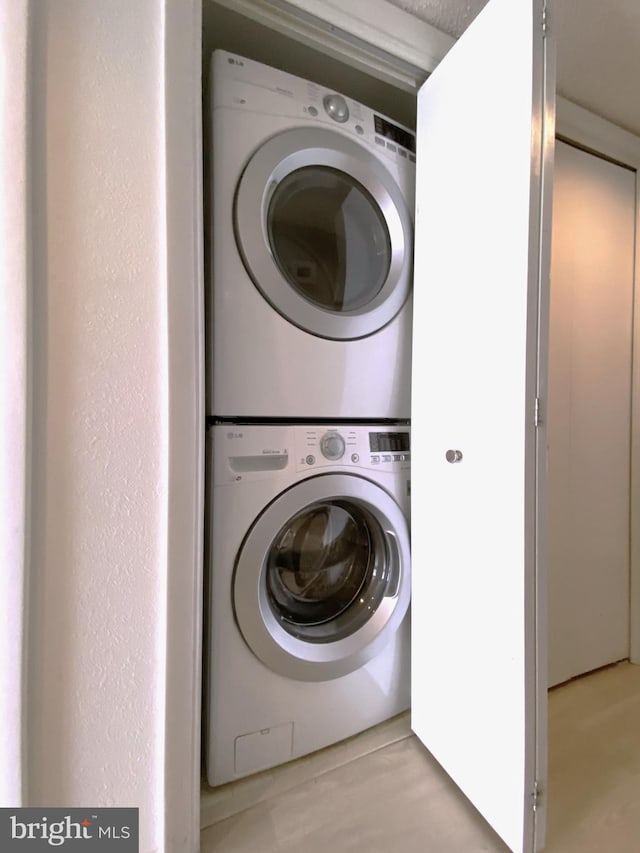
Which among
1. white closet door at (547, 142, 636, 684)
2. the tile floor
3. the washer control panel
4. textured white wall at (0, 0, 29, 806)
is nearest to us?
textured white wall at (0, 0, 29, 806)

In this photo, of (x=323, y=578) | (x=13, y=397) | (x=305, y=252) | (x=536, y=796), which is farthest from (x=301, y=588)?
(x=305, y=252)

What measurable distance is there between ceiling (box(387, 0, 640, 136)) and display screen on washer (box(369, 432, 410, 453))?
2.81ft

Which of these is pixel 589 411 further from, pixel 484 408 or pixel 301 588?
pixel 301 588

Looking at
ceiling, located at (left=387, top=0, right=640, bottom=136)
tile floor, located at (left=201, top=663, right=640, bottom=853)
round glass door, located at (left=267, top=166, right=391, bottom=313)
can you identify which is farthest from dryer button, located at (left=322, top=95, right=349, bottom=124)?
tile floor, located at (left=201, top=663, right=640, bottom=853)

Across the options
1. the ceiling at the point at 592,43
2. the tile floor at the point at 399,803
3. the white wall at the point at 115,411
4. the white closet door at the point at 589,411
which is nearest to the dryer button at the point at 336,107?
the ceiling at the point at 592,43

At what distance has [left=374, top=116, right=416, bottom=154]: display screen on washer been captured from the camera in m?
0.99

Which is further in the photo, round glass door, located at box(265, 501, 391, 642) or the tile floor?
round glass door, located at box(265, 501, 391, 642)

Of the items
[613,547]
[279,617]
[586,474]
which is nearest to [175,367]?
[279,617]

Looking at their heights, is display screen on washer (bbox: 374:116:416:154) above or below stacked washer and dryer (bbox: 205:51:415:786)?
above

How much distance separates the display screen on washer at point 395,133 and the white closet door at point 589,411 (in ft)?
1.72

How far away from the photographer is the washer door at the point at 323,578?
838 millimetres

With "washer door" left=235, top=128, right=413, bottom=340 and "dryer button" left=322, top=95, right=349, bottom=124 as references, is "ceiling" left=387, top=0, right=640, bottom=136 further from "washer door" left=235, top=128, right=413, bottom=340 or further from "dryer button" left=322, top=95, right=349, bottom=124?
"washer door" left=235, top=128, right=413, bottom=340

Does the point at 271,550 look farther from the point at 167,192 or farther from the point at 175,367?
the point at 167,192

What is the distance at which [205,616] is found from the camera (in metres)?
0.85
